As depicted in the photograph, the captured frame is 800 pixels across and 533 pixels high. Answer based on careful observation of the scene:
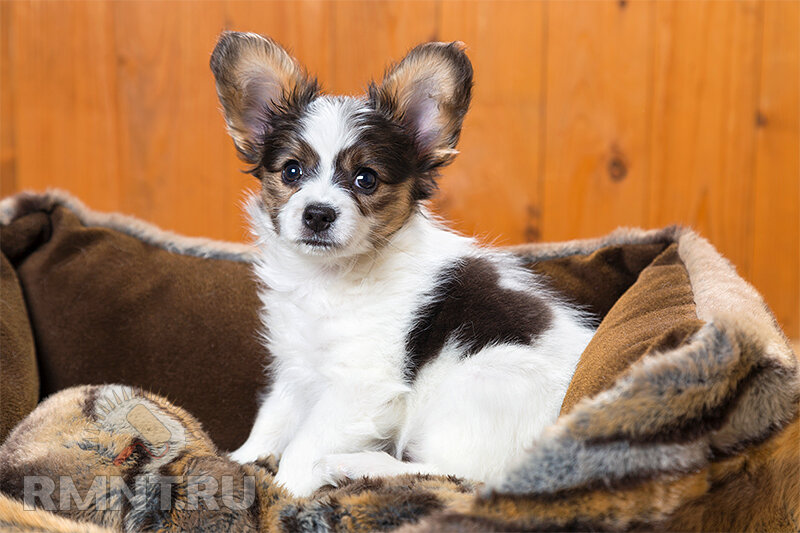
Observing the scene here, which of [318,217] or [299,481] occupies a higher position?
[318,217]

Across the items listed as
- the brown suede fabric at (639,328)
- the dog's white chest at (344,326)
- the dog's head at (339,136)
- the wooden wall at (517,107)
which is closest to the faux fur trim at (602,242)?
the brown suede fabric at (639,328)

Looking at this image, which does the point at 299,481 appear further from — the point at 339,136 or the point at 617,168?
the point at 617,168

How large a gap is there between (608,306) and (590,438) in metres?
1.29

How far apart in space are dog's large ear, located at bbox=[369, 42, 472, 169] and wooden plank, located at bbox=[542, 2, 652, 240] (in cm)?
161

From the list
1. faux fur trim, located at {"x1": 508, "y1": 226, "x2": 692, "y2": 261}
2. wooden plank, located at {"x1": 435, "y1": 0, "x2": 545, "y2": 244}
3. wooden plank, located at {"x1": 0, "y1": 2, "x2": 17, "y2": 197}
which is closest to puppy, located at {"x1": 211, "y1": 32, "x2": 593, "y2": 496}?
faux fur trim, located at {"x1": 508, "y1": 226, "x2": 692, "y2": 261}

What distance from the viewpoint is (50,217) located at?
8.88 ft

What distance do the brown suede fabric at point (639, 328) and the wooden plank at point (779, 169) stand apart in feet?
A: 5.52

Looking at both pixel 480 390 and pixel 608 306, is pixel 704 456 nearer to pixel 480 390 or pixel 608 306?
pixel 480 390

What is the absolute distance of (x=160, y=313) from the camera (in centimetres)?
257

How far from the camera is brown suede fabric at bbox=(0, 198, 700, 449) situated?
8.25 feet

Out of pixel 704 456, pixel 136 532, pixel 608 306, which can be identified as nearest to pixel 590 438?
pixel 704 456

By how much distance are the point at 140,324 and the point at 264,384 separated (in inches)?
17.3

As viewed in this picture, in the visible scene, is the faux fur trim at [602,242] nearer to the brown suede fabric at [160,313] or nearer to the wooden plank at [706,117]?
the brown suede fabric at [160,313]

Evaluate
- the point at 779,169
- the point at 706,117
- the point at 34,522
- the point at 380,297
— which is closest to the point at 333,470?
the point at 380,297
